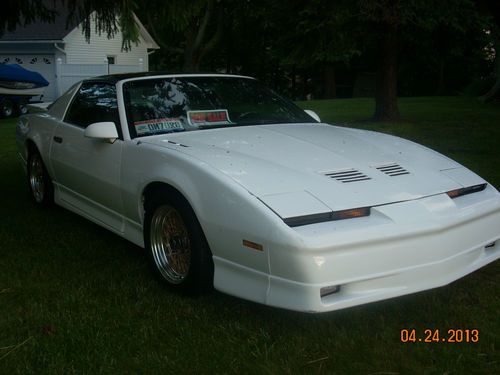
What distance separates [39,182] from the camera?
5.82 meters

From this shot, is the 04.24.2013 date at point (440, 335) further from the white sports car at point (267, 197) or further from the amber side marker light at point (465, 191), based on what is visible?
the amber side marker light at point (465, 191)

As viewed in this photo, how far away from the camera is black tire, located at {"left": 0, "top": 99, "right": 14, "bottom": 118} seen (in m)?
19.2

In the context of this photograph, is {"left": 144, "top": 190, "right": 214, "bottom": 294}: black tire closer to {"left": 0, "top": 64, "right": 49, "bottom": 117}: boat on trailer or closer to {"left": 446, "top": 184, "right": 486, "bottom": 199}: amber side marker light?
{"left": 446, "top": 184, "right": 486, "bottom": 199}: amber side marker light

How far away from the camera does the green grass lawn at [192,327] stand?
279 cm

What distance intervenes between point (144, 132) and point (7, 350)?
1738 mm

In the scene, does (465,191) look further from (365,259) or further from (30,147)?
(30,147)

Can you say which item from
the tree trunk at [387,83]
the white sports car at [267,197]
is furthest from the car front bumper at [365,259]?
the tree trunk at [387,83]

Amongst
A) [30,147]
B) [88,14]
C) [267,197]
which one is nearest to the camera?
[267,197]

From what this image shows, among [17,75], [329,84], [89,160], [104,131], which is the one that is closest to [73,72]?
[17,75]

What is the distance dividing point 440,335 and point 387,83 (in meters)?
10.2

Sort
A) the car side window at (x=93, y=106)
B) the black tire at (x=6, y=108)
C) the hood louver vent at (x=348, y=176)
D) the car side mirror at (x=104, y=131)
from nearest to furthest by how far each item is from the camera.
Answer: the hood louver vent at (x=348, y=176), the car side mirror at (x=104, y=131), the car side window at (x=93, y=106), the black tire at (x=6, y=108)

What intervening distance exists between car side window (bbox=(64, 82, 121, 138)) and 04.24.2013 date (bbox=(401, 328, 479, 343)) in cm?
238

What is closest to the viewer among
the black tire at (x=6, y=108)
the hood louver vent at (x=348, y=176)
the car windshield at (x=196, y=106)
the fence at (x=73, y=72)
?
the hood louver vent at (x=348, y=176)

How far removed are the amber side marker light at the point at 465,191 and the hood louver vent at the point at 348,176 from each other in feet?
1.67
